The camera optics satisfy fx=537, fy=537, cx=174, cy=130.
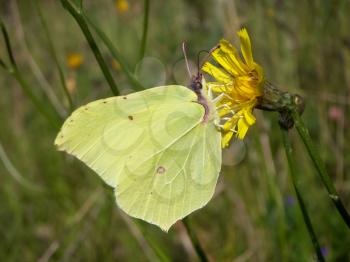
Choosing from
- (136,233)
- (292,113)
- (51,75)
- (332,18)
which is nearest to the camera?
(292,113)

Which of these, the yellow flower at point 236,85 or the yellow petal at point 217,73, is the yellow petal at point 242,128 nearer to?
the yellow flower at point 236,85

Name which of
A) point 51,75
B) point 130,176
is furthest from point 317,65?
point 51,75

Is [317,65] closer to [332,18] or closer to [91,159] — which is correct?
[332,18]

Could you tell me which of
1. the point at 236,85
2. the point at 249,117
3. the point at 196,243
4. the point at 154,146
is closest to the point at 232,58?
the point at 236,85

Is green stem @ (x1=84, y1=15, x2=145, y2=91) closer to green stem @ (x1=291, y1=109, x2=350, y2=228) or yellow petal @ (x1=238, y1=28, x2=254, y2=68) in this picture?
yellow petal @ (x1=238, y1=28, x2=254, y2=68)

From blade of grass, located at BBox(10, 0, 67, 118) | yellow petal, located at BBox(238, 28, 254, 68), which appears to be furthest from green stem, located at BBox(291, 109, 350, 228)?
blade of grass, located at BBox(10, 0, 67, 118)

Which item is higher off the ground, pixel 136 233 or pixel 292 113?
pixel 292 113
